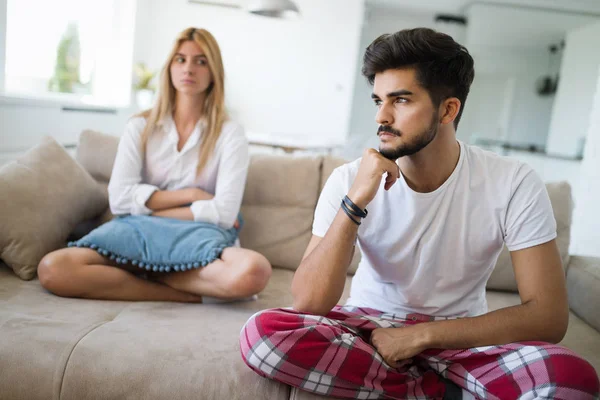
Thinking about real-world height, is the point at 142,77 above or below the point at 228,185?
above

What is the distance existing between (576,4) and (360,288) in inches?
284

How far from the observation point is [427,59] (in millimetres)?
1339

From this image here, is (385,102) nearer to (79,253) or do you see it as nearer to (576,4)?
(79,253)

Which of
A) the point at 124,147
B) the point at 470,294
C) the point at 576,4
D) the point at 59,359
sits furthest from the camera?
the point at 576,4

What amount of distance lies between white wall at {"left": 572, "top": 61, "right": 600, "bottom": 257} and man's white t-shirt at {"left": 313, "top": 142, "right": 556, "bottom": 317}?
1582 millimetres

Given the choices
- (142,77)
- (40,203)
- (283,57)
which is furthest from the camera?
(283,57)

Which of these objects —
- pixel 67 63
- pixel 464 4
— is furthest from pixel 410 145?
pixel 464 4

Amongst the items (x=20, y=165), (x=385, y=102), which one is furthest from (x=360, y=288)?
(x=20, y=165)

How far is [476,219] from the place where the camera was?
137cm

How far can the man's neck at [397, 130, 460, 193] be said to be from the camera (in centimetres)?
A: 142

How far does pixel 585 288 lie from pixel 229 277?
49.1 inches

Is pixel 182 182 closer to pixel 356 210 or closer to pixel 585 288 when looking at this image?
pixel 356 210

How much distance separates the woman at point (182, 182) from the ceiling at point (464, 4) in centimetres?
643

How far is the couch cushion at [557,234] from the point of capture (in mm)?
2059
